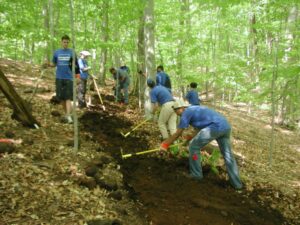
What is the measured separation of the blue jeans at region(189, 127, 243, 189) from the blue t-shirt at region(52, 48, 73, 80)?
3560mm

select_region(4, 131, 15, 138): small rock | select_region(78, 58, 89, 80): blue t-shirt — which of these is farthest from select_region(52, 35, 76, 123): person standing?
select_region(78, 58, 89, 80): blue t-shirt

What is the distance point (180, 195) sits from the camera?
17.1ft

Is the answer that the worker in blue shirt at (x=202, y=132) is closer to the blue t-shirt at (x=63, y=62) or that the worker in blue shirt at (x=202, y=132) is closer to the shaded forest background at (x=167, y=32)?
the shaded forest background at (x=167, y=32)

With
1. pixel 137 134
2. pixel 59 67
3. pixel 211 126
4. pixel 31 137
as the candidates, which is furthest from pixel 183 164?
pixel 59 67

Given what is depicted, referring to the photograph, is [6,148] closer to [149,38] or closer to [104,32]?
[149,38]

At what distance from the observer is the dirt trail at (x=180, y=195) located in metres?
4.56

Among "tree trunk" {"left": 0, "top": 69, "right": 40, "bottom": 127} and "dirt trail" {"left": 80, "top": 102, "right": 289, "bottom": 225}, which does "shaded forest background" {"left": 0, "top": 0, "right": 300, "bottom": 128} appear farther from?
"dirt trail" {"left": 80, "top": 102, "right": 289, "bottom": 225}

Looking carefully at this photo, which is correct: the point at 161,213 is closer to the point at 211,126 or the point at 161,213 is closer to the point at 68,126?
the point at 211,126

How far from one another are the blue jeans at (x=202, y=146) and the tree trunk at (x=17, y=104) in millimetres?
3411

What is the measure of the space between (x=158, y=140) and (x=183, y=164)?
176 centimetres

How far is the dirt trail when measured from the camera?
456 cm

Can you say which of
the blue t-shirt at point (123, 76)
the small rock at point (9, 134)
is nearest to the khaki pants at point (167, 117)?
the small rock at point (9, 134)

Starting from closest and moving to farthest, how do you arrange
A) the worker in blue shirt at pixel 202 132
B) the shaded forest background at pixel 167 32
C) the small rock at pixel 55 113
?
the worker in blue shirt at pixel 202 132 → the small rock at pixel 55 113 → the shaded forest background at pixel 167 32

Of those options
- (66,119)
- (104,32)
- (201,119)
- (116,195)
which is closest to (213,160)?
(201,119)
